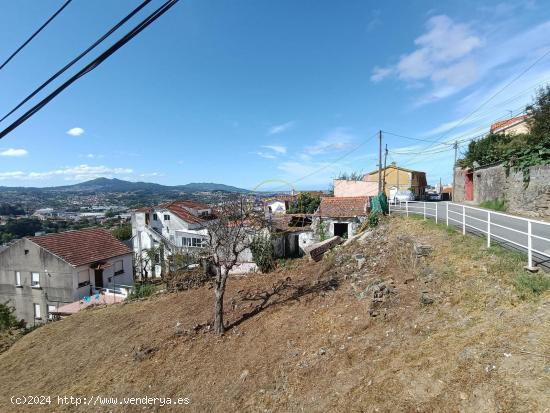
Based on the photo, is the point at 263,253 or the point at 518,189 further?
the point at 263,253

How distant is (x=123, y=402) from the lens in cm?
630

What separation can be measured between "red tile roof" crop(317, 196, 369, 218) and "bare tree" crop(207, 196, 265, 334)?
7095 mm

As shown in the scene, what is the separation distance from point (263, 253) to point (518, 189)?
44.8ft

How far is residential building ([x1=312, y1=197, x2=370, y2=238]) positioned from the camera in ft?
62.6

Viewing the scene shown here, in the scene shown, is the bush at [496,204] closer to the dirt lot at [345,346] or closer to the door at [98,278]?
the dirt lot at [345,346]

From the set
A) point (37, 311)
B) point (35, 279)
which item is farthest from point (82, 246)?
point (37, 311)

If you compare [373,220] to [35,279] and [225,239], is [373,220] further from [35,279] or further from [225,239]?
[35,279]

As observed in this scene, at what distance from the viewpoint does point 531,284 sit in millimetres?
Answer: 4961

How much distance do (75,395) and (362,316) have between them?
6973 millimetres

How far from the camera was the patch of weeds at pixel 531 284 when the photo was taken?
483cm

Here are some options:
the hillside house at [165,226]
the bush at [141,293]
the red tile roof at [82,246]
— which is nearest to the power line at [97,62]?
the bush at [141,293]

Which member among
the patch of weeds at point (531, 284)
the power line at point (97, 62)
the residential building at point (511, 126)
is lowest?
the patch of weeds at point (531, 284)

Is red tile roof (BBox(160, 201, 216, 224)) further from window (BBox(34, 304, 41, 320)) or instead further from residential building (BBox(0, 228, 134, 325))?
window (BBox(34, 304, 41, 320))

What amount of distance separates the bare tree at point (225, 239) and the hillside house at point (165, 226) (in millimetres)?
16760
